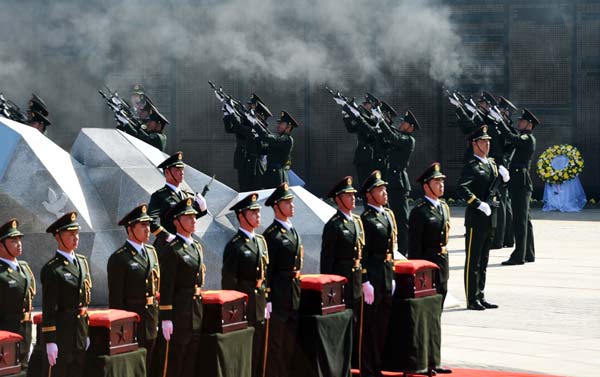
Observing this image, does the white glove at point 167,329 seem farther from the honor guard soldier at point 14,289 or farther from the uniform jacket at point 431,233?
the uniform jacket at point 431,233

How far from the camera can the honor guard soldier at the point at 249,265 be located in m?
11.0

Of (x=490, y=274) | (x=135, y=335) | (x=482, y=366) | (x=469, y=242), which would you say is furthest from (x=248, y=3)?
(x=135, y=335)

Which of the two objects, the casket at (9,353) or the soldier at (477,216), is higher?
the soldier at (477,216)

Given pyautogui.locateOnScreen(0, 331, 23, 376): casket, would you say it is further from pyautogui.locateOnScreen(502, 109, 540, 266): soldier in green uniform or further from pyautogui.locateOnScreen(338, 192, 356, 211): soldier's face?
pyautogui.locateOnScreen(502, 109, 540, 266): soldier in green uniform

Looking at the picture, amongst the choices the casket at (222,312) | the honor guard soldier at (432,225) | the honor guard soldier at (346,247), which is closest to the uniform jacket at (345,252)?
the honor guard soldier at (346,247)

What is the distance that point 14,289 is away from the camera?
10586 millimetres

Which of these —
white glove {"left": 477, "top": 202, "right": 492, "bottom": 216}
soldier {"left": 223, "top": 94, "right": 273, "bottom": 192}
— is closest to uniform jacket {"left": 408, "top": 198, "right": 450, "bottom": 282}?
white glove {"left": 477, "top": 202, "right": 492, "bottom": 216}

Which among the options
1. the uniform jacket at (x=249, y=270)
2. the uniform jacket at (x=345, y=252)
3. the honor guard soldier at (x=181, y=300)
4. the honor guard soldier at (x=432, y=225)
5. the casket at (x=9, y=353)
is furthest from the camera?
the honor guard soldier at (x=432, y=225)

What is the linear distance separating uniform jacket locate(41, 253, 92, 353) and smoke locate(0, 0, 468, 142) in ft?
64.3

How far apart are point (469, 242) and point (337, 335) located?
202 inches

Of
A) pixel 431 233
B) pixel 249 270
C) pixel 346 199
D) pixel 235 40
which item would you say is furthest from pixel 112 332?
pixel 235 40

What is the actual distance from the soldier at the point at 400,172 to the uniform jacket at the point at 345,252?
30.8 ft

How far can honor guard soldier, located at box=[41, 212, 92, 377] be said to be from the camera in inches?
384

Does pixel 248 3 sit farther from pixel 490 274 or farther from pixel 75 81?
pixel 490 274
